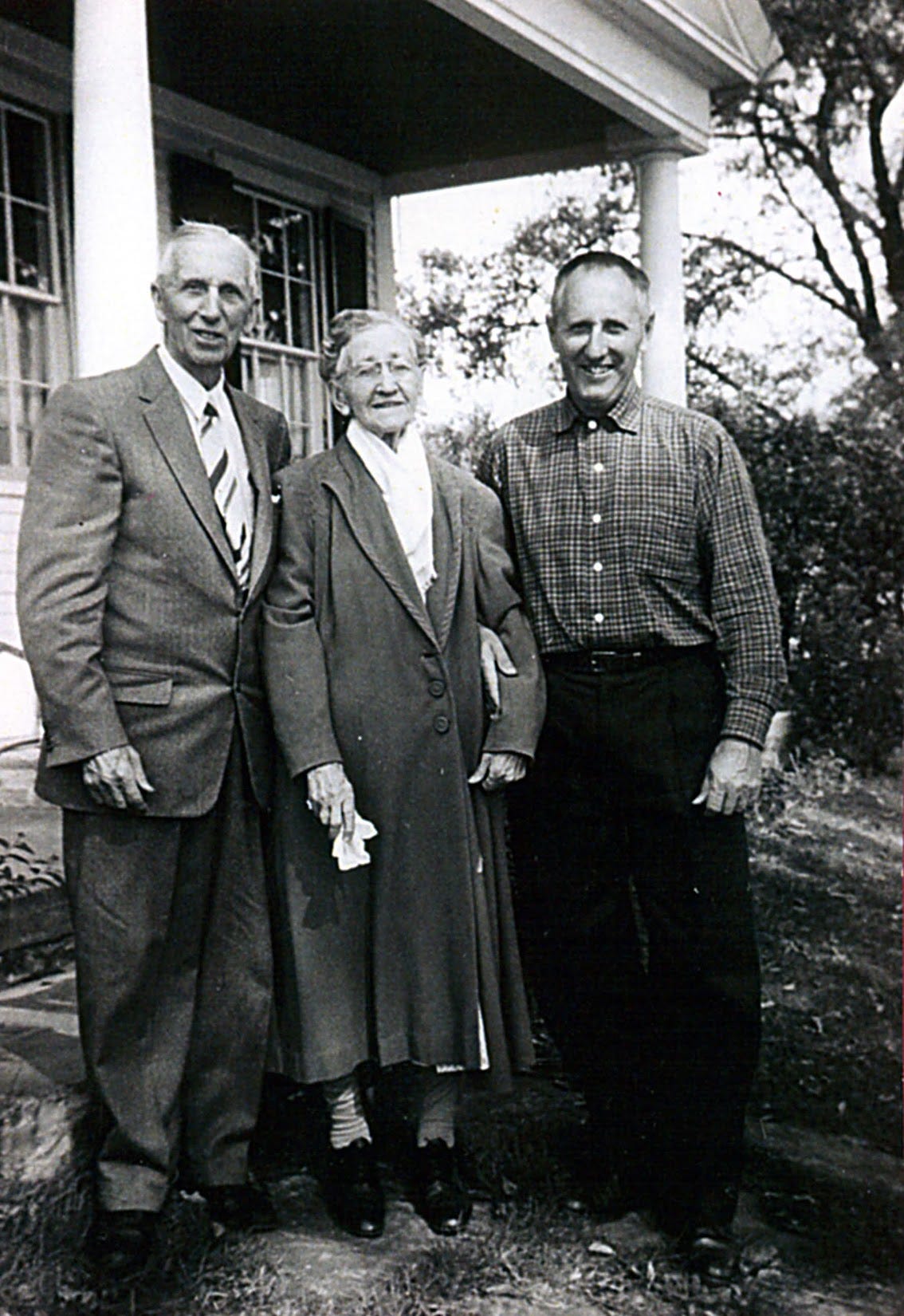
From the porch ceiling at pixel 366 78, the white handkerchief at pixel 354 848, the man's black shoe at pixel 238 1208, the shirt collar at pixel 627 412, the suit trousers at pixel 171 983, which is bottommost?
the man's black shoe at pixel 238 1208

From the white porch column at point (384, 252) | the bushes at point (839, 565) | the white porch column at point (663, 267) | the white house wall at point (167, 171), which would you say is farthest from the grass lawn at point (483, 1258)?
the white porch column at point (384, 252)

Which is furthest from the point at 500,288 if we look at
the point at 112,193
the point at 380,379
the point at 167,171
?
the point at 380,379

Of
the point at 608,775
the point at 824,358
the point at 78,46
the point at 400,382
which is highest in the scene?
the point at 78,46

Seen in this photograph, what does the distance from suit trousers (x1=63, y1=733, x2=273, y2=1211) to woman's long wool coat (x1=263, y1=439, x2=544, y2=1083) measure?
0.28ft

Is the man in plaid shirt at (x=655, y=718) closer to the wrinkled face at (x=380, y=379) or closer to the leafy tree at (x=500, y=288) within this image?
the wrinkled face at (x=380, y=379)

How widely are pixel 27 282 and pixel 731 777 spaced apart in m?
3.93

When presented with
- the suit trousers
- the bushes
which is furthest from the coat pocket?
the bushes

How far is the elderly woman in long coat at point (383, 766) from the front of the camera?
2.70 m

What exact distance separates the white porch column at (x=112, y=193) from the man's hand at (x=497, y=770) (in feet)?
5.44

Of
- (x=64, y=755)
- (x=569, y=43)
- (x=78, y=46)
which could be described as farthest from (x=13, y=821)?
(x=569, y=43)

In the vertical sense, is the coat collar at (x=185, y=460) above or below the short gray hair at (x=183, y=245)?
below

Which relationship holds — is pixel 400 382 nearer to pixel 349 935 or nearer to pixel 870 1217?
pixel 349 935

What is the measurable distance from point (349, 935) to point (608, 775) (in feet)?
2.19

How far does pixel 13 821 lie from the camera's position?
3.78m
